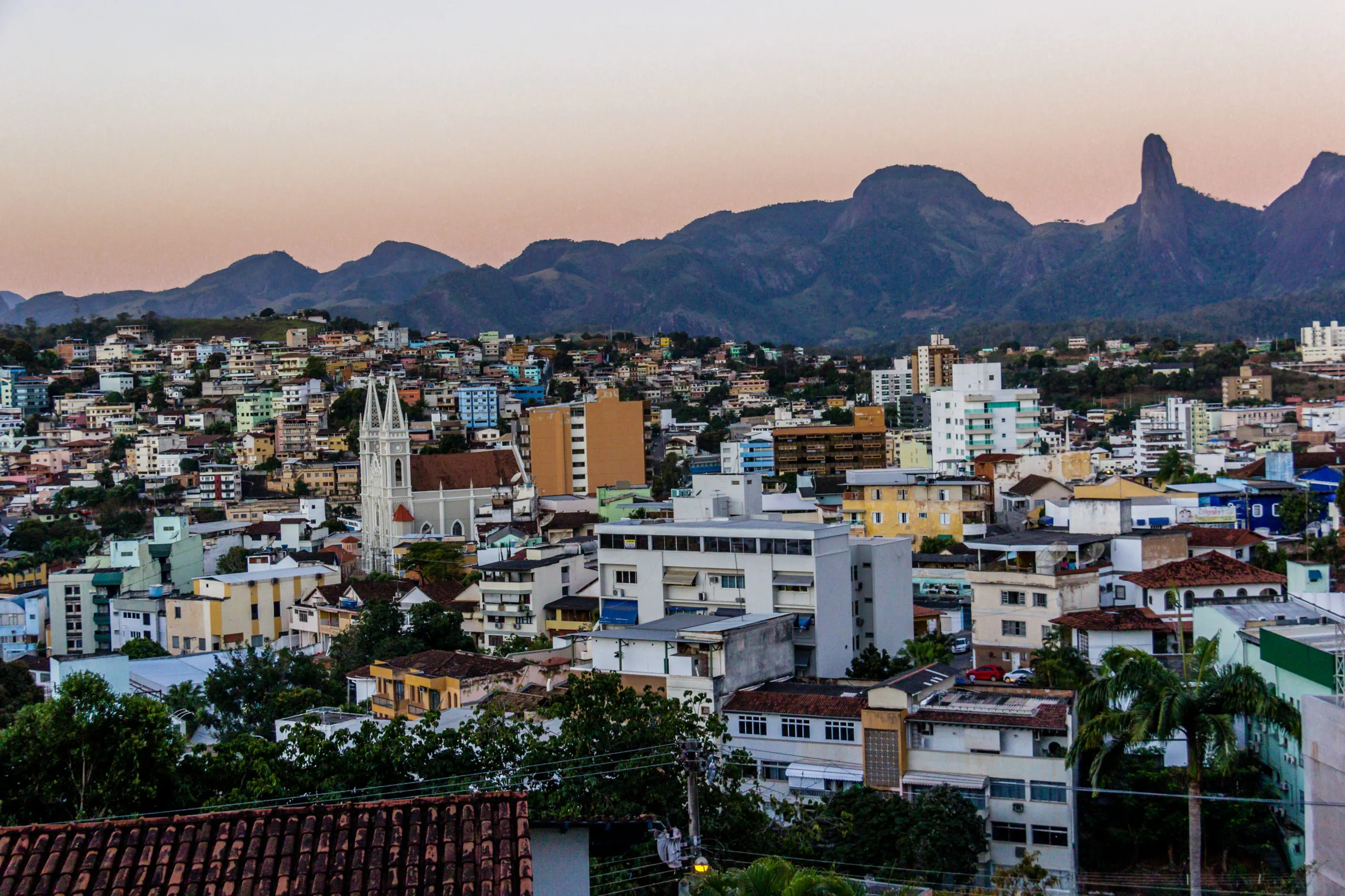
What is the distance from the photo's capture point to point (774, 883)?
8.98m

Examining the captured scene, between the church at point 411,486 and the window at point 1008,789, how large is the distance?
32.6 m

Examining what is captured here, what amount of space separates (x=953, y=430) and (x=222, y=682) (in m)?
30.3

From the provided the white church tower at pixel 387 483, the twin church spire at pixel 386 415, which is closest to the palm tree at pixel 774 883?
the white church tower at pixel 387 483

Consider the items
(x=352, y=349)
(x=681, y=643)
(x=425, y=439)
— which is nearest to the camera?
(x=681, y=643)

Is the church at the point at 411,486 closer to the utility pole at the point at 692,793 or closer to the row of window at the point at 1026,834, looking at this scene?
the row of window at the point at 1026,834

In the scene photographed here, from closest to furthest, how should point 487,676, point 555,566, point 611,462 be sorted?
point 487,676 < point 555,566 < point 611,462

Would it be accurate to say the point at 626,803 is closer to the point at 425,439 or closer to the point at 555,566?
the point at 555,566

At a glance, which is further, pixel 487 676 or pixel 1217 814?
pixel 487 676

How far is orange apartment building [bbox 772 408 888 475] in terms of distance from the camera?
183ft

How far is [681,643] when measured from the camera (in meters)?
17.0

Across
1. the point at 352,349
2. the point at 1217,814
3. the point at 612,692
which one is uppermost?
the point at 352,349

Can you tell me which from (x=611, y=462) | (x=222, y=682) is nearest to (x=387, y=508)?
(x=611, y=462)

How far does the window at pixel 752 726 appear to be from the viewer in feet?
52.2

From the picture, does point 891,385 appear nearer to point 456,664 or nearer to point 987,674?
point 987,674
